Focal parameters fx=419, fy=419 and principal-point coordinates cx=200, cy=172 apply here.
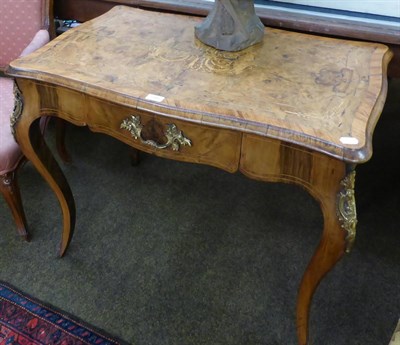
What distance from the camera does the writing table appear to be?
0.77m

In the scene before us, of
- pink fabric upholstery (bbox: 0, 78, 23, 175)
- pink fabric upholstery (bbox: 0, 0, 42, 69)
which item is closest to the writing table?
pink fabric upholstery (bbox: 0, 78, 23, 175)

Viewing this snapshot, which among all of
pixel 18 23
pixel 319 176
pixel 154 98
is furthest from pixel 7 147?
pixel 319 176

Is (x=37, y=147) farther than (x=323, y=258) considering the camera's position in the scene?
Yes

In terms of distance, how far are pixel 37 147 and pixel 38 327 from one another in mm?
498

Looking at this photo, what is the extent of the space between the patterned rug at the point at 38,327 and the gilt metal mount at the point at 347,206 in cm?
70

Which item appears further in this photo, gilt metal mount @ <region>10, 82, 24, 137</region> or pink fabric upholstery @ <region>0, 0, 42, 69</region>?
pink fabric upholstery @ <region>0, 0, 42, 69</region>

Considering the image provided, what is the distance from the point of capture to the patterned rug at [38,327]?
1128mm

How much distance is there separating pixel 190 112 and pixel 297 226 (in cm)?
80

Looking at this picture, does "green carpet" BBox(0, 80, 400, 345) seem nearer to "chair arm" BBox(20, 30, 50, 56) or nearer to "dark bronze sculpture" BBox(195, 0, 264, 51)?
"chair arm" BBox(20, 30, 50, 56)

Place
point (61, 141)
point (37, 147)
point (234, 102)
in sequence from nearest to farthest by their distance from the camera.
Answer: point (234, 102), point (37, 147), point (61, 141)

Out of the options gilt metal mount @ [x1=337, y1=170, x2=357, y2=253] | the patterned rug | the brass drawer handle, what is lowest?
the patterned rug

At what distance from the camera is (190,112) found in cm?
81

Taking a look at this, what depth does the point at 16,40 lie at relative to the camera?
1.39 metres

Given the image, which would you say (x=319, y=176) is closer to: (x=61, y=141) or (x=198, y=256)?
(x=198, y=256)
